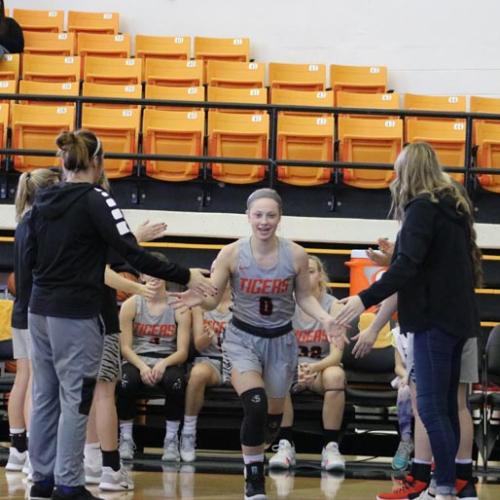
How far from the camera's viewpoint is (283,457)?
21.6ft

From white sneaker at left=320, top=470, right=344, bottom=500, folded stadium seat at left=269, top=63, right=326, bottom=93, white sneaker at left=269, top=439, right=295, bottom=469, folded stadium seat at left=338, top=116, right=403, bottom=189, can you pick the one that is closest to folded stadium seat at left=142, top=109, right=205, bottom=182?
folded stadium seat at left=338, top=116, right=403, bottom=189

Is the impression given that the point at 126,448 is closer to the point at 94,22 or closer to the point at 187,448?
the point at 187,448

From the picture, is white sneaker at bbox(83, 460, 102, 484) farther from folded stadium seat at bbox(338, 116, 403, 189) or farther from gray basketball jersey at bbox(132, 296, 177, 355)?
folded stadium seat at bbox(338, 116, 403, 189)

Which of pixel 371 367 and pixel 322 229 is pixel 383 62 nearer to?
pixel 322 229

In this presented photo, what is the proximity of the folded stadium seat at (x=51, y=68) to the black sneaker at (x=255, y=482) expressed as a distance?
22.5ft

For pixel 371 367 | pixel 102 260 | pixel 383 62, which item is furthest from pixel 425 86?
pixel 102 260

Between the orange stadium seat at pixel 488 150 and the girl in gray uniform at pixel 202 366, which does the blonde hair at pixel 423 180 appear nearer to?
the girl in gray uniform at pixel 202 366

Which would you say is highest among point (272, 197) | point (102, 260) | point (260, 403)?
point (272, 197)

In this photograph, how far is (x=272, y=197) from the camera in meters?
5.44

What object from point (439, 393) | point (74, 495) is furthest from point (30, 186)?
point (439, 393)

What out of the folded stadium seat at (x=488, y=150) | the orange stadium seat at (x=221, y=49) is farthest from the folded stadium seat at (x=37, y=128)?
the folded stadium seat at (x=488, y=150)

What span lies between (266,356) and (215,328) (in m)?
2.01

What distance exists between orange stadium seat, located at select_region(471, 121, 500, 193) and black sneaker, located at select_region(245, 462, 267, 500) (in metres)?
5.09

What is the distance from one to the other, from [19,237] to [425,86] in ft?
27.3
